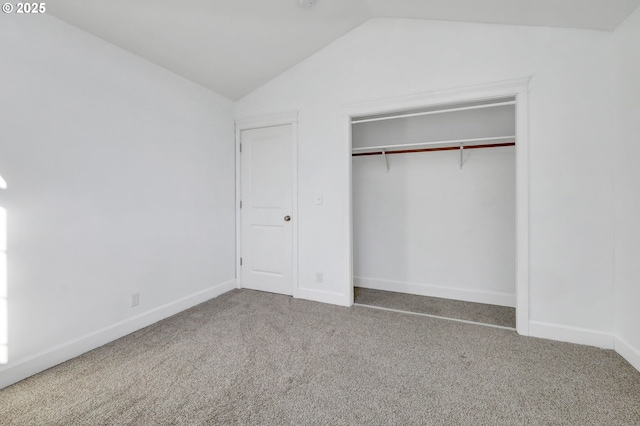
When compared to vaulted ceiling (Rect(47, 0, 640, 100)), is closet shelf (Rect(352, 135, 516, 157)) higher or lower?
lower

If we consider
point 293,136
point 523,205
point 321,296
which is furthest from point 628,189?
point 293,136

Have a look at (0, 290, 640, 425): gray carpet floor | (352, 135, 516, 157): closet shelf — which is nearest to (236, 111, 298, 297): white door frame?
(352, 135, 516, 157): closet shelf

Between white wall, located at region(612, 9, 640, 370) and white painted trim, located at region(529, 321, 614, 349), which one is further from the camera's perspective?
white painted trim, located at region(529, 321, 614, 349)

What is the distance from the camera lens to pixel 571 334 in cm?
225

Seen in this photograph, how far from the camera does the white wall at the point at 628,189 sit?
6.23ft

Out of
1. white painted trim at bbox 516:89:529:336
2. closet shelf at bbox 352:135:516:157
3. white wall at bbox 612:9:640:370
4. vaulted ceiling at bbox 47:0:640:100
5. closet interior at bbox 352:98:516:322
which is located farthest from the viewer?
closet interior at bbox 352:98:516:322

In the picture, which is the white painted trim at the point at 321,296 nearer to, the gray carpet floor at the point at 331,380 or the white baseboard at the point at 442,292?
the gray carpet floor at the point at 331,380

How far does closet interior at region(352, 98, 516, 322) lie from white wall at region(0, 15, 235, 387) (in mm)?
1960

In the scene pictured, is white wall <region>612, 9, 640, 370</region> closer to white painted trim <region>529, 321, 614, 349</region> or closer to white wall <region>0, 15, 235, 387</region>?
white painted trim <region>529, 321, 614, 349</region>

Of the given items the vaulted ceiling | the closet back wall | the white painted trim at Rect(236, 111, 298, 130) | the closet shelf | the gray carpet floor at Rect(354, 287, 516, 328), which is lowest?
the gray carpet floor at Rect(354, 287, 516, 328)

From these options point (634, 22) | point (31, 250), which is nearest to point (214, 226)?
point (31, 250)

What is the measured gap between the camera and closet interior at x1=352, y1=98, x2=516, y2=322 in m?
3.09

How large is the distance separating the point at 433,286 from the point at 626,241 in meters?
1.76

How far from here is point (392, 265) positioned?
364 cm
